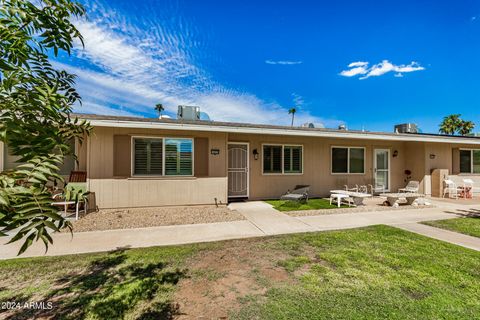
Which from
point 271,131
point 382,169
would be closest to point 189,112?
point 271,131

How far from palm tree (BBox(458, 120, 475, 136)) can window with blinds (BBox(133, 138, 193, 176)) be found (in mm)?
37909

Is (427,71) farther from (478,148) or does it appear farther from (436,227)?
(436,227)

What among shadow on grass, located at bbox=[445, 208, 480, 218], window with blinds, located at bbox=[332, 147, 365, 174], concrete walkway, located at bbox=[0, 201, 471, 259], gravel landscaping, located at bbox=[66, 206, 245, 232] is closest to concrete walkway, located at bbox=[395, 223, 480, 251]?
concrete walkway, located at bbox=[0, 201, 471, 259]

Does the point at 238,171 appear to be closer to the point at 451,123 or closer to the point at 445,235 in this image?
the point at 445,235

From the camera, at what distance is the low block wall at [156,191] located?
753 centimetres

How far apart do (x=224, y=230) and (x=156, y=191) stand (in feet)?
11.1

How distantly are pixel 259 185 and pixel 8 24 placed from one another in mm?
9180

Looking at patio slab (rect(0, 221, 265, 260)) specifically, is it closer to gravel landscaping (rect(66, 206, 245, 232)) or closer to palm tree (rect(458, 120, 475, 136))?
gravel landscaping (rect(66, 206, 245, 232))

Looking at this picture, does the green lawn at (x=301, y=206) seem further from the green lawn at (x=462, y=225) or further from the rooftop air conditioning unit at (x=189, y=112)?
the rooftop air conditioning unit at (x=189, y=112)

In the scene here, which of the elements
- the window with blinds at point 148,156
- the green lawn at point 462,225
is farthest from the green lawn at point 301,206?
the window with blinds at point 148,156

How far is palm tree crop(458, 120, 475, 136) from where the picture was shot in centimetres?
2962

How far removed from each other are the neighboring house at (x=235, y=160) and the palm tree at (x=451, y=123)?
80.3 ft

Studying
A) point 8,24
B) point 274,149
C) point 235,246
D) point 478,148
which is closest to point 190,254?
point 235,246

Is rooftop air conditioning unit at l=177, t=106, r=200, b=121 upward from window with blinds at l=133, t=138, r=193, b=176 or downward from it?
upward
